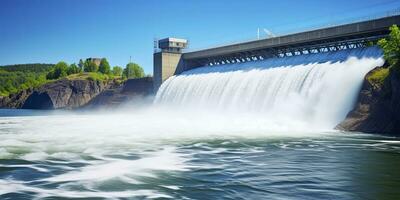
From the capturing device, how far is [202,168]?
54.7 feet

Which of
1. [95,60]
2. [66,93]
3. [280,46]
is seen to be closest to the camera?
[280,46]

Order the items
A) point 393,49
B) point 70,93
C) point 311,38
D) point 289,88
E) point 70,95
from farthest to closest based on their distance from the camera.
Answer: point 70,93, point 70,95, point 311,38, point 289,88, point 393,49

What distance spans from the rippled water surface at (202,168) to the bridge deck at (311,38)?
1881cm

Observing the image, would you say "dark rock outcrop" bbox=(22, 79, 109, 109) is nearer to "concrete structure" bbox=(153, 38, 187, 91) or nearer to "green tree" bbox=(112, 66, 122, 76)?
"green tree" bbox=(112, 66, 122, 76)

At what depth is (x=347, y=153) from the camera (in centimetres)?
2008

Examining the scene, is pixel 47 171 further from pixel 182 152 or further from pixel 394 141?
pixel 394 141

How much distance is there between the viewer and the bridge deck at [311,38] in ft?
136

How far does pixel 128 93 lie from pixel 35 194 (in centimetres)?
6934

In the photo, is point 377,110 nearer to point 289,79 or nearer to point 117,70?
point 289,79

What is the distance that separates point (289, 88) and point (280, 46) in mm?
15537

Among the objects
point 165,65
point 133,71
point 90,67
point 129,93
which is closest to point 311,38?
point 165,65

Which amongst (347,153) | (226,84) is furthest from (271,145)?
(226,84)

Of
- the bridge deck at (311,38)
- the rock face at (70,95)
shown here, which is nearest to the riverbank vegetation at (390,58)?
the bridge deck at (311,38)

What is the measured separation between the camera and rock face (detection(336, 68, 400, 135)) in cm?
2945
